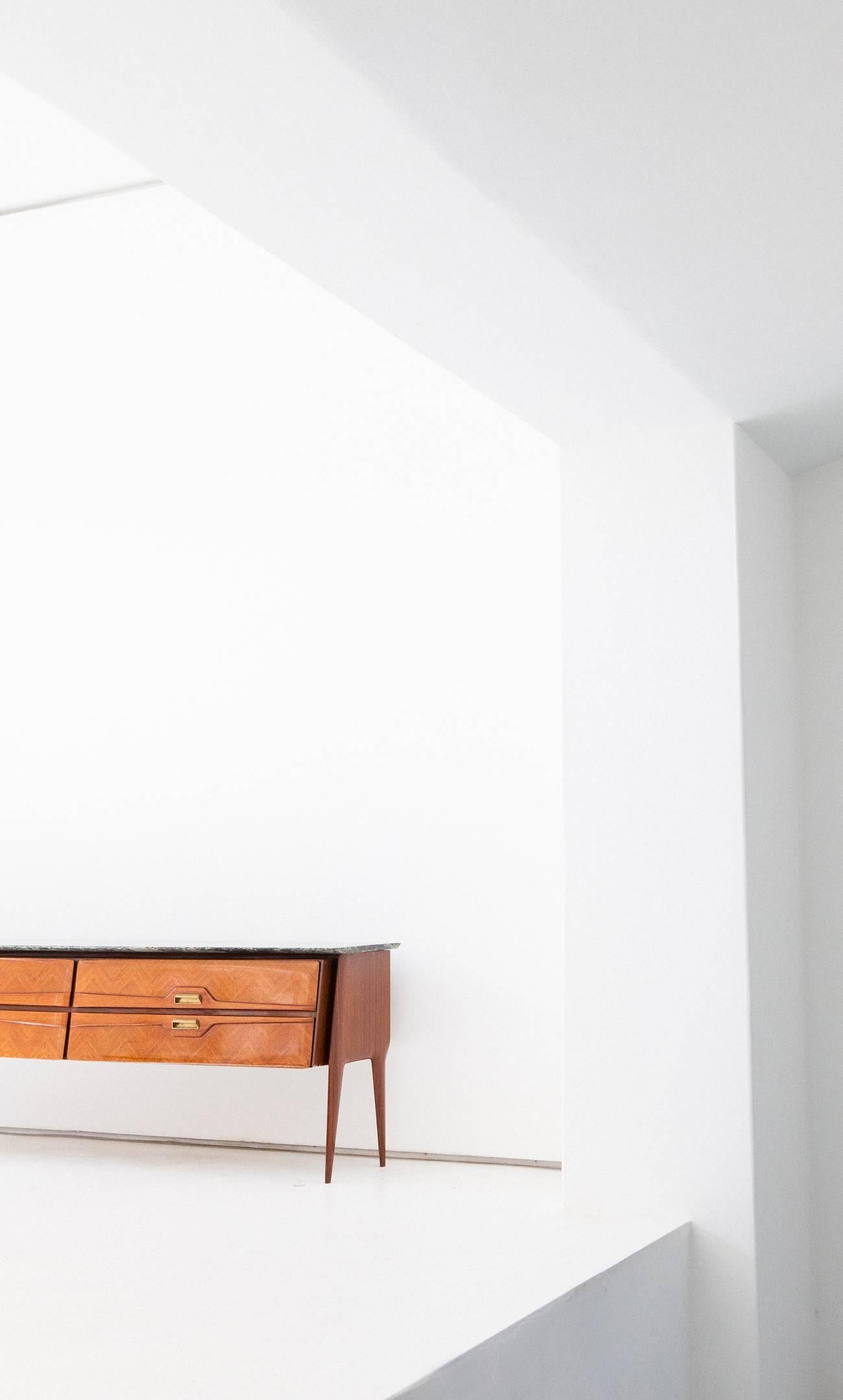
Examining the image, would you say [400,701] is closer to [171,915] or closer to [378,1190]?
[171,915]

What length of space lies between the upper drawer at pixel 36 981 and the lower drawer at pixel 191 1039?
3.5 inches

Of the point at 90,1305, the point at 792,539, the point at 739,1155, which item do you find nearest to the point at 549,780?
the point at 792,539

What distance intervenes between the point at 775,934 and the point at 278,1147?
1.82 m

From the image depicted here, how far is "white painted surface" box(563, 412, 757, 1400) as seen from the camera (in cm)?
260

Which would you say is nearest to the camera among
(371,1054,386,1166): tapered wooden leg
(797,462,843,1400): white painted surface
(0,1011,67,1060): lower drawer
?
(797,462,843,1400): white painted surface

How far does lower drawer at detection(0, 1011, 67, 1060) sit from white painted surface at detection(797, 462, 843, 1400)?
6.78 ft

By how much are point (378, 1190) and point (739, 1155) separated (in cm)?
102

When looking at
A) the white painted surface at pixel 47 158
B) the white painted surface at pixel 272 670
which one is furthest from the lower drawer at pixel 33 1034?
the white painted surface at pixel 47 158

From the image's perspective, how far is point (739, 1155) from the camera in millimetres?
2576

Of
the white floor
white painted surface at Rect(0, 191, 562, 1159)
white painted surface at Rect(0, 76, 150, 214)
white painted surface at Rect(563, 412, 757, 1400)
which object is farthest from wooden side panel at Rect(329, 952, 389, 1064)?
white painted surface at Rect(0, 76, 150, 214)

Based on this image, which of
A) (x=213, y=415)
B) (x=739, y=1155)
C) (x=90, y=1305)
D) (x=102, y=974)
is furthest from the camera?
(x=213, y=415)

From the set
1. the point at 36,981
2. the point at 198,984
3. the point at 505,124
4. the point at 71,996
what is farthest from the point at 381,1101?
the point at 505,124

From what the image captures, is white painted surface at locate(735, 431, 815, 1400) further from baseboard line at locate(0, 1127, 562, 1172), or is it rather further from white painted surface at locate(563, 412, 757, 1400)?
baseboard line at locate(0, 1127, 562, 1172)

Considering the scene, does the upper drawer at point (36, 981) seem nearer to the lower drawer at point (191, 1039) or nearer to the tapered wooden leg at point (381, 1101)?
the lower drawer at point (191, 1039)
